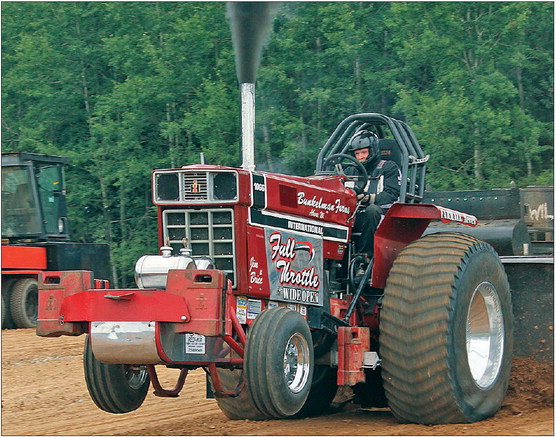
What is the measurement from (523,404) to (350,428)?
5.48 ft

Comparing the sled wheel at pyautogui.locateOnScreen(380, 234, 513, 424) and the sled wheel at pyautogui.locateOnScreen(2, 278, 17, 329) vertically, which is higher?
the sled wheel at pyautogui.locateOnScreen(380, 234, 513, 424)

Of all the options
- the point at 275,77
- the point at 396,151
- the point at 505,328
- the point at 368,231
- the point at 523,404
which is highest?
the point at 275,77

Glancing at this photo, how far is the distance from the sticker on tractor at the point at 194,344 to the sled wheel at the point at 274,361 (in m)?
0.32

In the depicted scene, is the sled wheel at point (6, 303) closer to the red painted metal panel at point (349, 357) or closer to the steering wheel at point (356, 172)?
the steering wheel at point (356, 172)

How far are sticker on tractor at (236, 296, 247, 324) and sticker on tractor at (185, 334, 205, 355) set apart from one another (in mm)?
395

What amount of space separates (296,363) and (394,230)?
183cm

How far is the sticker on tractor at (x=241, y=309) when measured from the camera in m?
7.06

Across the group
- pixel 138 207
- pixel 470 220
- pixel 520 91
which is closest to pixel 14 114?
pixel 138 207

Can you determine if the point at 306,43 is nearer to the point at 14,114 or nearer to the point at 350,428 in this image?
the point at 14,114

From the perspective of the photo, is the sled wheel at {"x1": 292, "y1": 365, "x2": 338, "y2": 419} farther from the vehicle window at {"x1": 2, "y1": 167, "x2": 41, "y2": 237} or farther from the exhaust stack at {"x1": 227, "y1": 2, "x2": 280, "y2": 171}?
the vehicle window at {"x1": 2, "y1": 167, "x2": 41, "y2": 237}

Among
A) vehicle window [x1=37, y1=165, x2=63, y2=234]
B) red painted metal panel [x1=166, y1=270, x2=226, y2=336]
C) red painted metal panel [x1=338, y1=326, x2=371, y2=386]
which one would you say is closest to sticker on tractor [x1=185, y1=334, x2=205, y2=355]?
red painted metal panel [x1=166, y1=270, x2=226, y2=336]

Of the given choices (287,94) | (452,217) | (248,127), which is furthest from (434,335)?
(287,94)

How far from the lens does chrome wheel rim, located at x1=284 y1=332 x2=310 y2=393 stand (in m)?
6.91

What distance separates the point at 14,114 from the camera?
1238 inches
